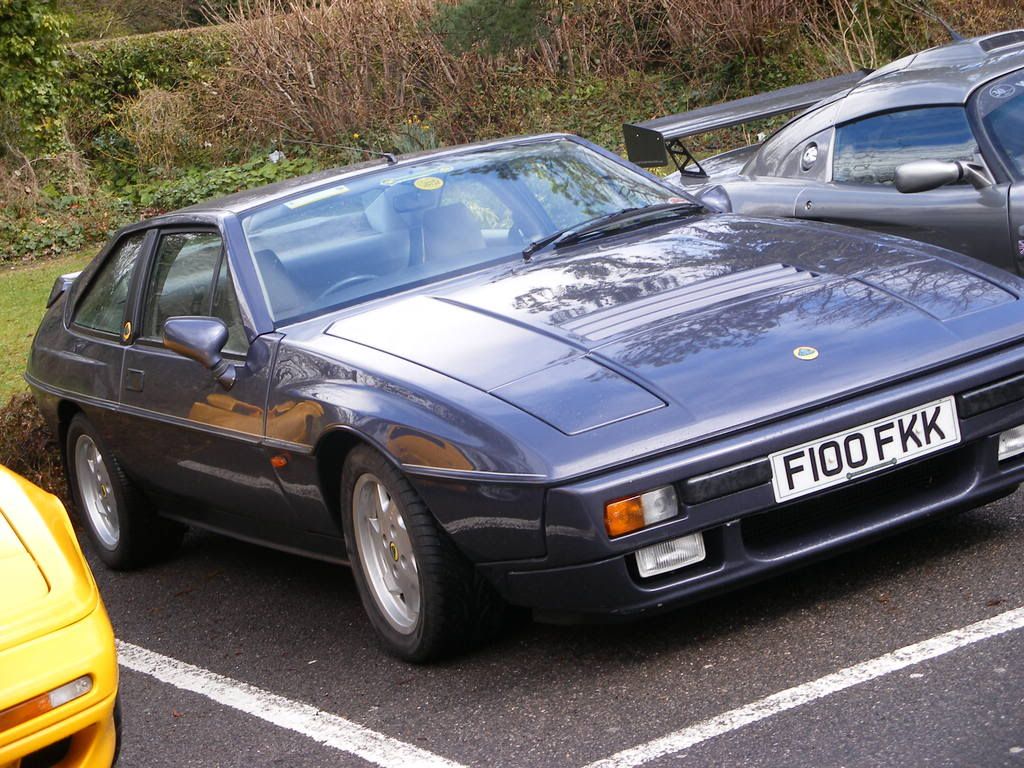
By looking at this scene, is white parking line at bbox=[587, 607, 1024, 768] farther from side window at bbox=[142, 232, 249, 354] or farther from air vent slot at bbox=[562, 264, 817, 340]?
side window at bbox=[142, 232, 249, 354]

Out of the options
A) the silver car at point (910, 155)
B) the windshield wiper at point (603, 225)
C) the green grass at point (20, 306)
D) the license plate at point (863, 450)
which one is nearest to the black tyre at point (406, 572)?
the license plate at point (863, 450)

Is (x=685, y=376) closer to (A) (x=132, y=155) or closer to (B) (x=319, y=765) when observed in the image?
(B) (x=319, y=765)

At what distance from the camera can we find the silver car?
567 cm

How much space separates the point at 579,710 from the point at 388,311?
150 centimetres

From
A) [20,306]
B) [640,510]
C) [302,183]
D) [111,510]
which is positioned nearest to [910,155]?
[302,183]

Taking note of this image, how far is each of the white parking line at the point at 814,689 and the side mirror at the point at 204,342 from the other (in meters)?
1.99

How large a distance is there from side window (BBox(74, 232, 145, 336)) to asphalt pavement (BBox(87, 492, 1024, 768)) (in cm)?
146

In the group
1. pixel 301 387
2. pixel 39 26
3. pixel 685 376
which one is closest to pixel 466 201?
pixel 301 387

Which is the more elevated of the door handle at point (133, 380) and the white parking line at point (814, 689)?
the door handle at point (133, 380)

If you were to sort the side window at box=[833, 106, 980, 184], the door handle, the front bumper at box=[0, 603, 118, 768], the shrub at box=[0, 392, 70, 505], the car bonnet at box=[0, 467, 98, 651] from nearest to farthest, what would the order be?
1. the front bumper at box=[0, 603, 118, 768]
2. the car bonnet at box=[0, 467, 98, 651]
3. the door handle
4. the side window at box=[833, 106, 980, 184]
5. the shrub at box=[0, 392, 70, 505]

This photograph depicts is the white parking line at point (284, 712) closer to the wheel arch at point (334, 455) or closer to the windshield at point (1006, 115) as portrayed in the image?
the wheel arch at point (334, 455)

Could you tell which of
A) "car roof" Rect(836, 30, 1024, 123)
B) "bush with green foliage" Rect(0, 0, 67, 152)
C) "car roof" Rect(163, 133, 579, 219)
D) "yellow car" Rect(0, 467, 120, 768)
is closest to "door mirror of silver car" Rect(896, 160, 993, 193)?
"car roof" Rect(836, 30, 1024, 123)

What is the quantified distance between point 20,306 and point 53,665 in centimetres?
991

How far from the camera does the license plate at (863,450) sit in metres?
3.68
